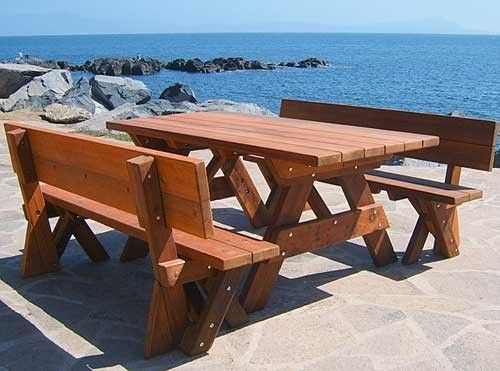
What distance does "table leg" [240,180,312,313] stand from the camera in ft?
12.4

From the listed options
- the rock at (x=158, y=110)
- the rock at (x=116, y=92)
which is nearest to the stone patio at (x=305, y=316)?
the rock at (x=158, y=110)

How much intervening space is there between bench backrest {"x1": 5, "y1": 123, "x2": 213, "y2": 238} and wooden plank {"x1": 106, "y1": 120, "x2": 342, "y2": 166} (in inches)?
30.5

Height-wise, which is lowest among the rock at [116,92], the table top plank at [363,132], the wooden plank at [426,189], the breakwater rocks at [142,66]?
the breakwater rocks at [142,66]

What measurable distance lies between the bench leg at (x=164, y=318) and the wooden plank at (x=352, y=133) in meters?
1.39

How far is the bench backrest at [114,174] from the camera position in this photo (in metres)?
2.84

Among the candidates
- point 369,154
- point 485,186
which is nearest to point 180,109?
point 485,186

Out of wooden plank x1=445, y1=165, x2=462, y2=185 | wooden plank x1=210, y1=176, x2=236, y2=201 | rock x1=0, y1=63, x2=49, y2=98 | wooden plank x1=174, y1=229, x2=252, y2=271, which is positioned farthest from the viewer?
rock x1=0, y1=63, x2=49, y2=98

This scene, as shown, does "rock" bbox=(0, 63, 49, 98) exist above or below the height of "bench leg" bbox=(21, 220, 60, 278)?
below

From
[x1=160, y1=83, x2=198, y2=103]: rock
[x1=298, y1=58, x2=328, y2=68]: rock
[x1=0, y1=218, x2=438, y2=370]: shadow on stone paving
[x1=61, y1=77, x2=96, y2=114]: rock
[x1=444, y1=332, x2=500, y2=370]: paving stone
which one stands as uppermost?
[x1=444, y1=332, x2=500, y2=370]: paving stone

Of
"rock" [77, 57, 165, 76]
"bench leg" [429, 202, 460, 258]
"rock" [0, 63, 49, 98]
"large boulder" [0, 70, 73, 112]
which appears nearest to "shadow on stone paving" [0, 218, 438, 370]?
"bench leg" [429, 202, 460, 258]

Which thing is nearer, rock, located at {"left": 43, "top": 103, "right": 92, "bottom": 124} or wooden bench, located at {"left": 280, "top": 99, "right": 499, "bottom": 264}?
wooden bench, located at {"left": 280, "top": 99, "right": 499, "bottom": 264}

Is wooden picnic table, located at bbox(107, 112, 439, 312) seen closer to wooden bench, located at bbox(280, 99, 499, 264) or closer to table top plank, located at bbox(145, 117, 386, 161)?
table top plank, located at bbox(145, 117, 386, 161)

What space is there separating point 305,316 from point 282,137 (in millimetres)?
1074

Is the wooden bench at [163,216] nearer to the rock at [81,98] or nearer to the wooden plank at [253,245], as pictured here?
the wooden plank at [253,245]
